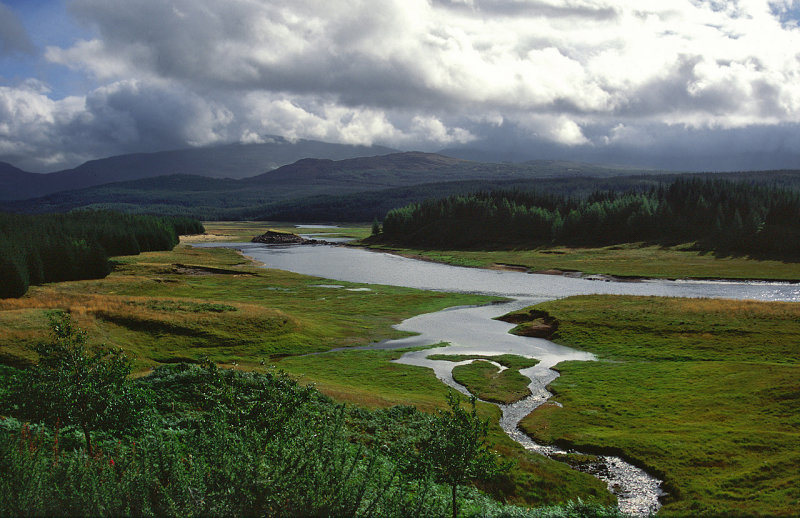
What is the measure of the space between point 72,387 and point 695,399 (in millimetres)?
50589

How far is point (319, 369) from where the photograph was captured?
64.2m

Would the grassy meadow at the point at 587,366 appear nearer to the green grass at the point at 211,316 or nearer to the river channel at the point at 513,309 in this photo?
the green grass at the point at 211,316

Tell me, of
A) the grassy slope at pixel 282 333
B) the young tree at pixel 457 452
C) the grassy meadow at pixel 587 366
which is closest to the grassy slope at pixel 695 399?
the grassy meadow at pixel 587 366

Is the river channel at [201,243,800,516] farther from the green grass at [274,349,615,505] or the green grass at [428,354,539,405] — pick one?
the green grass at [274,349,615,505]

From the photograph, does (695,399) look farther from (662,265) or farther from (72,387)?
(662,265)

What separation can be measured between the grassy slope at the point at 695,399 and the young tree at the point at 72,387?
97.2 ft

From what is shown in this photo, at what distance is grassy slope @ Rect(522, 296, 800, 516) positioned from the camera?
3303 cm

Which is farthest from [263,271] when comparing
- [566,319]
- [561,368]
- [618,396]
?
[618,396]

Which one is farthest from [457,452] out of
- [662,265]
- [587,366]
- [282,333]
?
[662,265]

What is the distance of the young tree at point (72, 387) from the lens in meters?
24.2

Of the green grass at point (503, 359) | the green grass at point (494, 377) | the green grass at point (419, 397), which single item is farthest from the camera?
the green grass at point (503, 359)

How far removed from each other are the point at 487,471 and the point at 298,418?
8.91m

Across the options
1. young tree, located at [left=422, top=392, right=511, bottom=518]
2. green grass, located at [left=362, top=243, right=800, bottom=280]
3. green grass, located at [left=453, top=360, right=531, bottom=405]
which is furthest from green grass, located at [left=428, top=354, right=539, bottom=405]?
green grass, located at [left=362, top=243, right=800, bottom=280]

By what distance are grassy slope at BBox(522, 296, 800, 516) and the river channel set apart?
1958mm
